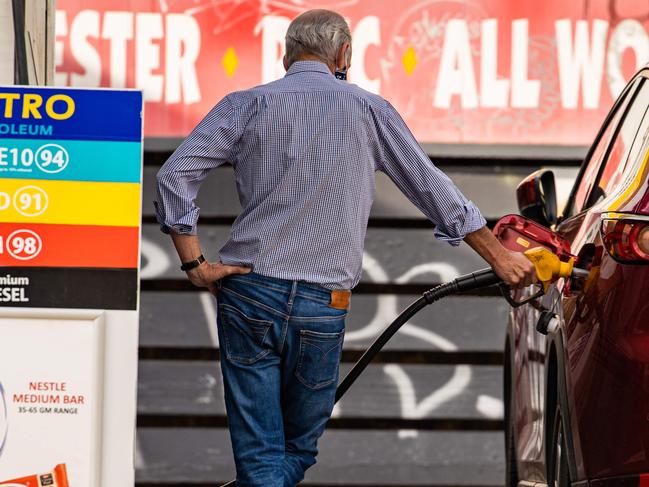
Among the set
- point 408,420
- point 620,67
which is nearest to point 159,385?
point 408,420

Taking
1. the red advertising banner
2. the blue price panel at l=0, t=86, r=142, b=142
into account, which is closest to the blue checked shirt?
the blue price panel at l=0, t=86, r=142, b=142

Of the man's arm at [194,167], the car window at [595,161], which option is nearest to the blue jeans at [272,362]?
the man's arm at [194,167]

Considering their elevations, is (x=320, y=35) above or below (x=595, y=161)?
above

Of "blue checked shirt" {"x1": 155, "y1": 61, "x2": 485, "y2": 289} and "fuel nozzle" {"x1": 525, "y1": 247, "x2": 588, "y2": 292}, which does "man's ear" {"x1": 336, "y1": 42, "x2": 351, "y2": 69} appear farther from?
"fuel nozzle" {"x1": 525, "y1": 247, "x2": 588, "y2": 292}

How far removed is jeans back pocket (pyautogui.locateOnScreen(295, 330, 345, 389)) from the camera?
13.4 feet

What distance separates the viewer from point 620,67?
7934 millimetres

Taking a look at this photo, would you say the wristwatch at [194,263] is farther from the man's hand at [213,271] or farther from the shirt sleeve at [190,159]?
the shirt sleeve at [190,159]

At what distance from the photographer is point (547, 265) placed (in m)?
4.05

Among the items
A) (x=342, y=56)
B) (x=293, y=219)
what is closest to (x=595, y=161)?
(x=342, y=56)

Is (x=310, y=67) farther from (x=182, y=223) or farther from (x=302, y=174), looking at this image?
(x=182, y=223)

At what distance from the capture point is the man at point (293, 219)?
406cm

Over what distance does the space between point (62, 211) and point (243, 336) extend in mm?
655

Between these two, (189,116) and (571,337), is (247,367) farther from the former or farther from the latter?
(189,116)

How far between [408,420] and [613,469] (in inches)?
182
